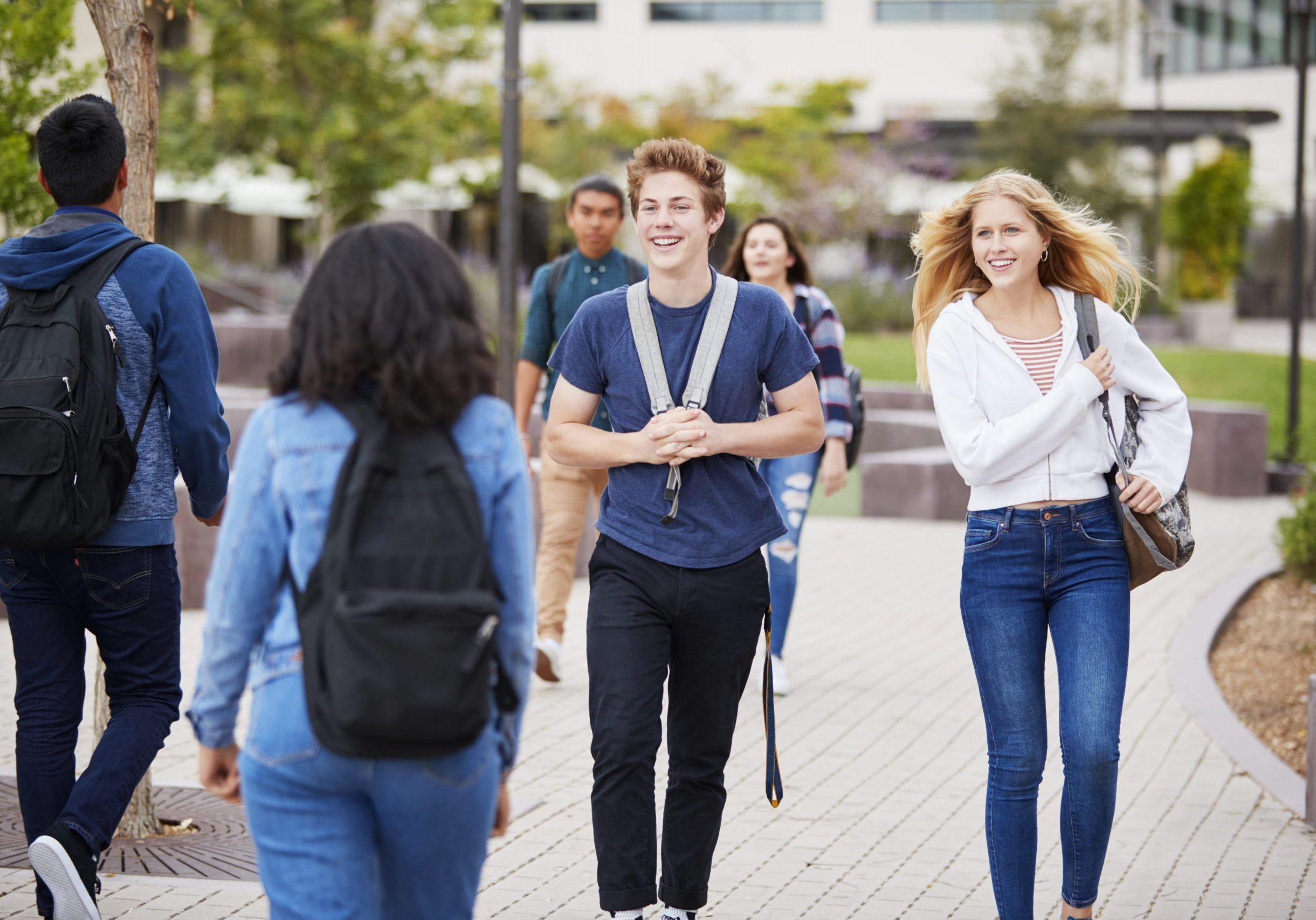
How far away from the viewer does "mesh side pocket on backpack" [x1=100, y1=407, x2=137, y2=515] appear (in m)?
3.76

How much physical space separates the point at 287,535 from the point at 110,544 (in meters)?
1.47

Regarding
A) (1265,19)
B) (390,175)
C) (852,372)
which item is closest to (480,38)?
(390,175)

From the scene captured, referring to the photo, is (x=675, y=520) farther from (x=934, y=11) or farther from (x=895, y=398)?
(x=934, y=11)

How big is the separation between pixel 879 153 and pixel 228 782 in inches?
1425

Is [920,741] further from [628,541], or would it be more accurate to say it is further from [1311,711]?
[628,541]

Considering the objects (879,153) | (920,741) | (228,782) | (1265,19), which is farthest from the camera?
(1265,19)

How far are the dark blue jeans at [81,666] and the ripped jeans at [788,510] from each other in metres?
3.53

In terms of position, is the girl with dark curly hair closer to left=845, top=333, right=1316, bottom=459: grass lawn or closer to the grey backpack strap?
the grey backpack strap

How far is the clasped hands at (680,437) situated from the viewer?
148 inches

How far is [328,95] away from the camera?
85.2ft

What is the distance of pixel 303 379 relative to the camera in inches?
99.4

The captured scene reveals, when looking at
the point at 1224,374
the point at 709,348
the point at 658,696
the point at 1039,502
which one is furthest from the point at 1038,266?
the point at 1224,374

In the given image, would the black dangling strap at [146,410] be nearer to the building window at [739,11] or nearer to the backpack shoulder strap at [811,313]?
the backpack shoulder strap at [811,313]

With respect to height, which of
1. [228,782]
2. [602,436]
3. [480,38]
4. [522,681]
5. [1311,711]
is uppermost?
[480,38]
